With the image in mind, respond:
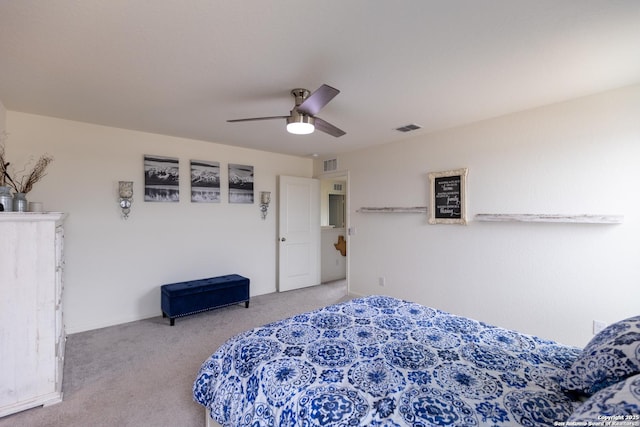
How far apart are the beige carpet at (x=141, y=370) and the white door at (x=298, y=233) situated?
3.10ft

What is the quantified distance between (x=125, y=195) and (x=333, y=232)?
12.2ft

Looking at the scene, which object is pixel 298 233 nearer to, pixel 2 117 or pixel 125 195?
pixel 125 195

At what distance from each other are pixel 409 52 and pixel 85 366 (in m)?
3.63

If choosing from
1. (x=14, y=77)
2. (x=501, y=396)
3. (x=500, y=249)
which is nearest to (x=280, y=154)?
A: (x=14, y=77)

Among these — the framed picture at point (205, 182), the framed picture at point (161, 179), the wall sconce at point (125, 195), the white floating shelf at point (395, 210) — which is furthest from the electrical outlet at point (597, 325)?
the wall sconce at point (125, 195)

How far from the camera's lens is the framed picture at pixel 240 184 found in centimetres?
439

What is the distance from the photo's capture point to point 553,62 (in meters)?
1.97

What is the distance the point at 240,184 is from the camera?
14.7 ft

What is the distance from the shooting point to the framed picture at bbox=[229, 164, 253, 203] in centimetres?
439

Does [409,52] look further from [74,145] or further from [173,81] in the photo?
[74,145]

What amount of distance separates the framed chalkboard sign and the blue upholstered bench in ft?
8.94

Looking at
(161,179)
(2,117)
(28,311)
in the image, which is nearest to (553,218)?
(28,311)

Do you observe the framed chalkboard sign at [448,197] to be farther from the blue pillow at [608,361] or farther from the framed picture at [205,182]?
the framed picture at [205,182]

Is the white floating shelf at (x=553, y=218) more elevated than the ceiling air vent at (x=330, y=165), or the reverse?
the ceiling air vent at (x=330, y=165)
